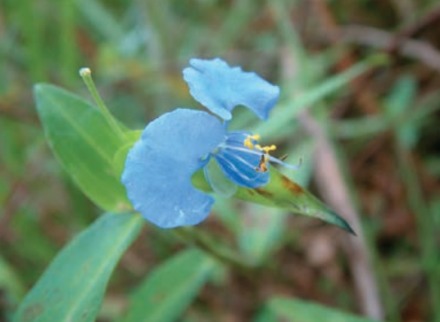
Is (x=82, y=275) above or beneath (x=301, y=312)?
above

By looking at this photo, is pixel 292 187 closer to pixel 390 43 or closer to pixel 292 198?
pixel 292 198

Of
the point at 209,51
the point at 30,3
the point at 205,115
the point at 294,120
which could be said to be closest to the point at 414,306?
the point at 294,120

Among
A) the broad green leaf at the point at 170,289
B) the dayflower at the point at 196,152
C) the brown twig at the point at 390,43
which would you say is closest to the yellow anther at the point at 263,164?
the dayflower at the point at 196,152

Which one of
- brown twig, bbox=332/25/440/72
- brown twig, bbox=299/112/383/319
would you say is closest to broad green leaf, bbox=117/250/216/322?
brown twig, bbox=299/112/383/319

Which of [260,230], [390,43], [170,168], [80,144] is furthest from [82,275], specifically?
[390,43]

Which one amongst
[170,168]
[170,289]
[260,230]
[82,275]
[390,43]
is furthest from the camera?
[390,43]
